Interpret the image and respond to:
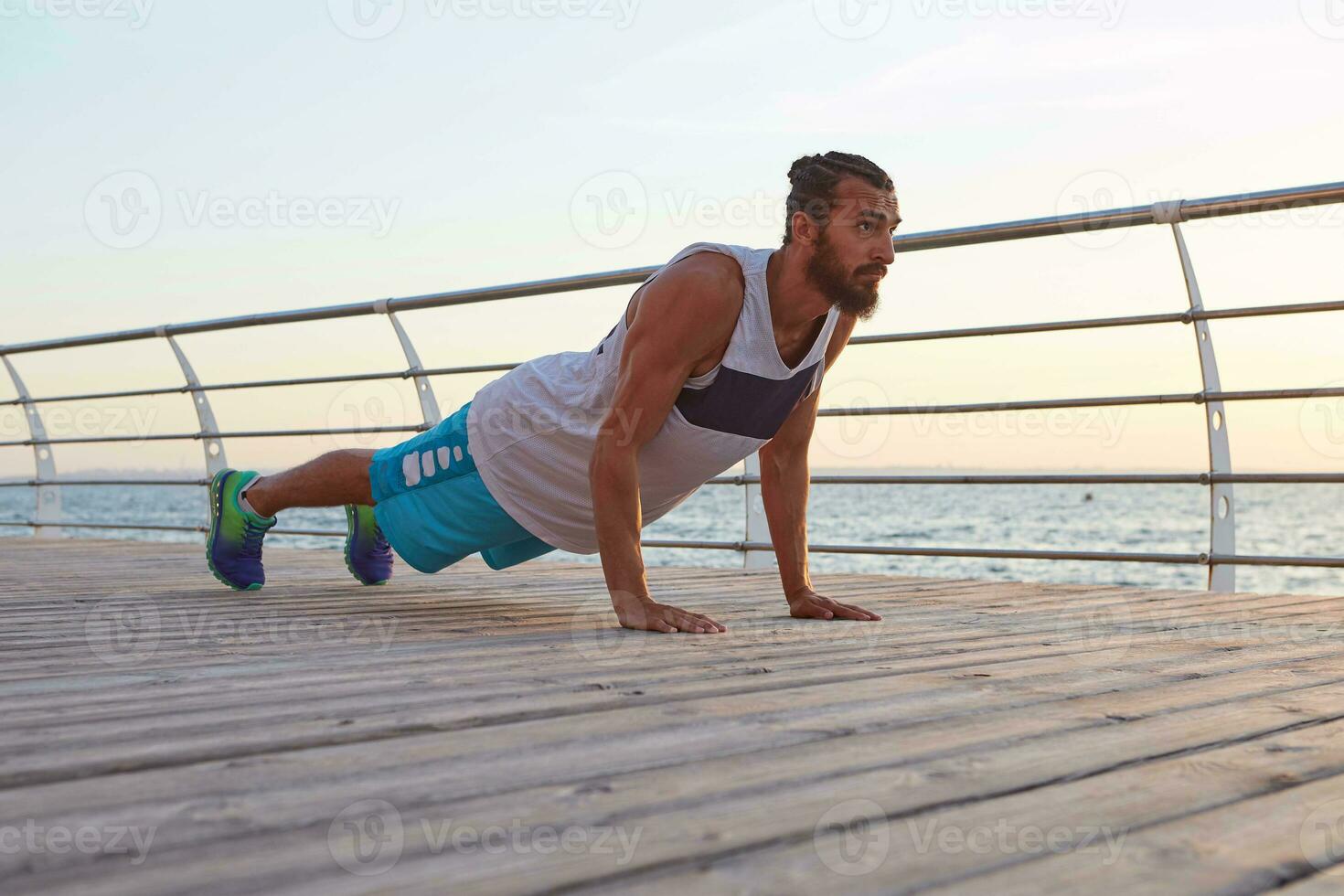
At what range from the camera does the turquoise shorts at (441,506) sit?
8.17 feet

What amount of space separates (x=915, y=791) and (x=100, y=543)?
4535 millimetres

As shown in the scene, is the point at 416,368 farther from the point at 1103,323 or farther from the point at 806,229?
the point at 1103,323

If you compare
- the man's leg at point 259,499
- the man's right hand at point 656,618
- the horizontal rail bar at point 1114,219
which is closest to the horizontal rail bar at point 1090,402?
the horizontal rail bar at point 1114,219

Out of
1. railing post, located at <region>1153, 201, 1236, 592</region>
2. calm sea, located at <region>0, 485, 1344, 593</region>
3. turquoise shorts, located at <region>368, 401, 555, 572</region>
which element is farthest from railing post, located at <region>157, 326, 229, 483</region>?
calm sea, located at <region>0, 485, 1344, 593</region>

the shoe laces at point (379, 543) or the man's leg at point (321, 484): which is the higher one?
the man's leg at point (321, 484)

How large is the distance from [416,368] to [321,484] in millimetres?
1434

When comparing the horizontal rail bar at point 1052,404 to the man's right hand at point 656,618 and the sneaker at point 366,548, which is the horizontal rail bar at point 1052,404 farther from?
the man's right hand at point 656,618

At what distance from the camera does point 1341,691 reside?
1470 millimetres

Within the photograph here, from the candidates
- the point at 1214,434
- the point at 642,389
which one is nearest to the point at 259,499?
the point at 642,389

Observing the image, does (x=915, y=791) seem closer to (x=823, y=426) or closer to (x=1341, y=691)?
(x=1341, y=691)

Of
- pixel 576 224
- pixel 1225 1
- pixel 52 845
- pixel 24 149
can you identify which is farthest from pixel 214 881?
pixel 24 149

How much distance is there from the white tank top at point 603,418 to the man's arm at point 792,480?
9 centimetres

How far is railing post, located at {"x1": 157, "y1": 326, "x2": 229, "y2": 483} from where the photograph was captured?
14.7ft

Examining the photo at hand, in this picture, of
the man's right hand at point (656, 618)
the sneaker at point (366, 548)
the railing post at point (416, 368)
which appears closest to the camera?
the man's right hand at point (656, 618)
